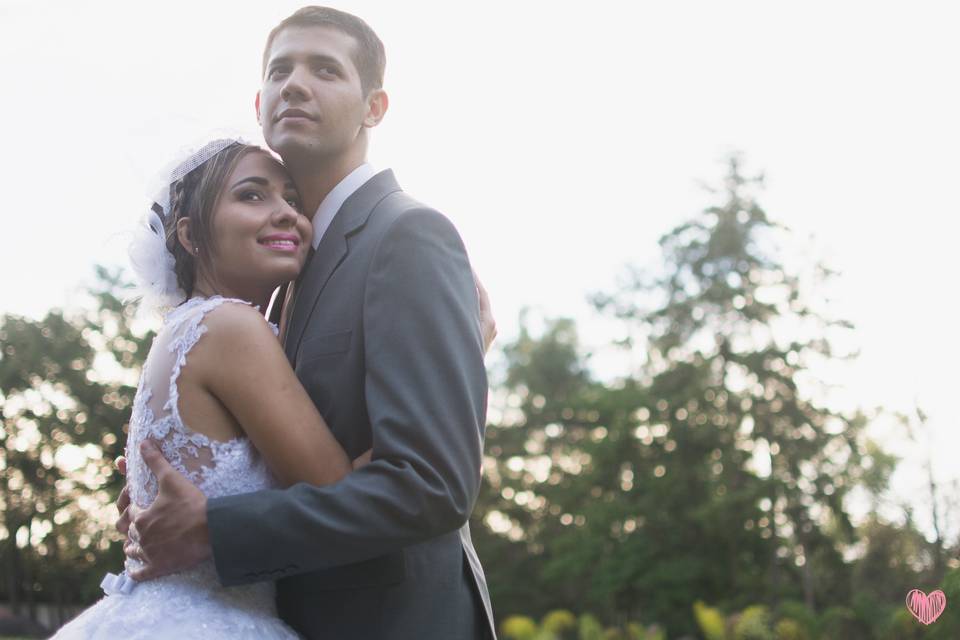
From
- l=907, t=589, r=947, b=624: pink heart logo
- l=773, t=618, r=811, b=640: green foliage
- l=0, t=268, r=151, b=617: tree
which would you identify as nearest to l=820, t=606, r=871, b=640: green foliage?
l=773, t=618, r=811, b=640: green foliage

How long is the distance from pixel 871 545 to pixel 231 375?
2412 centimetres

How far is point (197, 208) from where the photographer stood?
2.96 meters

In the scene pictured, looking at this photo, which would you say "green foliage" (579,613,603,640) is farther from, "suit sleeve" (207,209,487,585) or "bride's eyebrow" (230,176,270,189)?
"suit sleeve" (207,209,487,585)

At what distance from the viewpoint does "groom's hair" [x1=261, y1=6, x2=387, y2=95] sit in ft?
10.2

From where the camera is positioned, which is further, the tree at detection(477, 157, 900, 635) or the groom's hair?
the tree at detection(477, 157, 900, 635)

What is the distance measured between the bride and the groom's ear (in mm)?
426

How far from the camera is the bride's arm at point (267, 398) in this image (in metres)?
2.45

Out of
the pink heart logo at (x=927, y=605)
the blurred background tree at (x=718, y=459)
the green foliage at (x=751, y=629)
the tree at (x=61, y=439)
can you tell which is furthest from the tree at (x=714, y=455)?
the pink heart logo at (x=927, y=605)

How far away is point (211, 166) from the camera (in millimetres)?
2982

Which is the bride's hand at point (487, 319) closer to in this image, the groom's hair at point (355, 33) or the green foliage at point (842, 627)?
the groom's hair at point (355, 33)

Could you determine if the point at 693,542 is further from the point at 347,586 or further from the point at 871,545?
the point at 347,586

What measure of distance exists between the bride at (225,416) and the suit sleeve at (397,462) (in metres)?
0.19

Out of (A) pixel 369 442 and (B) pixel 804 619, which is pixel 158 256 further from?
(B) pixel 804 619

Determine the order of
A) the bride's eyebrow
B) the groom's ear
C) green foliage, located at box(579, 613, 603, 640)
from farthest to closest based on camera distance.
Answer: green foliage, located at box(579, 613, 603, 640) → the groom's ear → the bride's eyebrow
